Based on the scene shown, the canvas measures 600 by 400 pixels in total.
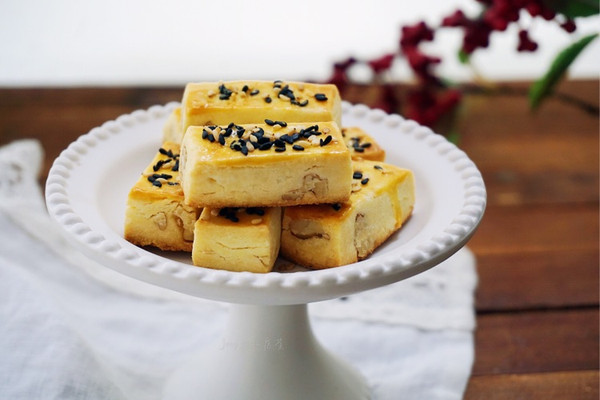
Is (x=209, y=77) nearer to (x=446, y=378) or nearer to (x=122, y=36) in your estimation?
(x=122, y=36)

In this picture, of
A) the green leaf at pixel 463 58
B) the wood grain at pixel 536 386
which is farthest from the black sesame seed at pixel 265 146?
the green leaf at pixel 463 58

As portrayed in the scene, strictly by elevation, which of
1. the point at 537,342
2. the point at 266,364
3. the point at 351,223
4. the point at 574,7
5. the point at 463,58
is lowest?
the point at 537,342

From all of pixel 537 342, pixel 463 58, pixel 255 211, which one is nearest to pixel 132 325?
pixel 255 211

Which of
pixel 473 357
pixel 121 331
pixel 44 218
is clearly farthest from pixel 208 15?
pixel 473 357

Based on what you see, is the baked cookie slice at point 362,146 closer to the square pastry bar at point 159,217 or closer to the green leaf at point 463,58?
the square pastry bar at point 159,217

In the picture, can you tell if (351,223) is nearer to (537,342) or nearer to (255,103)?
(255,103)

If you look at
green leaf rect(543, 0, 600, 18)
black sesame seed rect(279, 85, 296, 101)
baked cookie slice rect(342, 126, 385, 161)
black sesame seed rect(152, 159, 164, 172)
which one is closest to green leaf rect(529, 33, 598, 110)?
green leaf rect(543, 0, 600, 18)

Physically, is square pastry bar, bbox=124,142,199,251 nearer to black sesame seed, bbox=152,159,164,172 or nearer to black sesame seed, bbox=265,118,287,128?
black sesame seed, bbox=152,159,164,172
